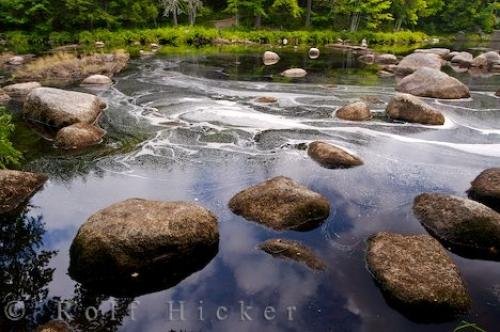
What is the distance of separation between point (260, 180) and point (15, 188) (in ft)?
17.1

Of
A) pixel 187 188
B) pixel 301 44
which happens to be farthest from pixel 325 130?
pixel 301 44

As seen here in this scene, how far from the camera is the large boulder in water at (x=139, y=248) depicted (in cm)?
627

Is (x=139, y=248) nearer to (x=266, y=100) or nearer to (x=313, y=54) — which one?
(x=266, y=100)

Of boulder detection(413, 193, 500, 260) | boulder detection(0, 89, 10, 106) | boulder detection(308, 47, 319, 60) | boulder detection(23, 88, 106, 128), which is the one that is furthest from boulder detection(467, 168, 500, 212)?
boulder detection(308, 47, 319, 60)

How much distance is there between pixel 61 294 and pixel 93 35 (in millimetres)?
35080

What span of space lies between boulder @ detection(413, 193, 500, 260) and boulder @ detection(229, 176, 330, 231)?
2.06 m

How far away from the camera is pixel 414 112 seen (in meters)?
14.0

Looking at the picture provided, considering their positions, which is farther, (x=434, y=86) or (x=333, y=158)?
(x=434, y=86)

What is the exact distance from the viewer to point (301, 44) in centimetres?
4025

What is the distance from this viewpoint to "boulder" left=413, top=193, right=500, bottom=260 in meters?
7.07

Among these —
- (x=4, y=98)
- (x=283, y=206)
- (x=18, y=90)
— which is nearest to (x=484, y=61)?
(x=283, y=206)

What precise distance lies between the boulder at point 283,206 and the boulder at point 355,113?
6801 mm

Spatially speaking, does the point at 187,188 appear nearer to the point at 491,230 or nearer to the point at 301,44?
the point at 491,230

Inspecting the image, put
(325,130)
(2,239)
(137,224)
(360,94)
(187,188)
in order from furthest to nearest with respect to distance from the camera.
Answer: (360,94) < (325,130) < (187,188) < (2,239) < (137,224)
